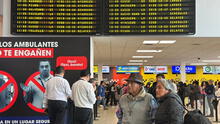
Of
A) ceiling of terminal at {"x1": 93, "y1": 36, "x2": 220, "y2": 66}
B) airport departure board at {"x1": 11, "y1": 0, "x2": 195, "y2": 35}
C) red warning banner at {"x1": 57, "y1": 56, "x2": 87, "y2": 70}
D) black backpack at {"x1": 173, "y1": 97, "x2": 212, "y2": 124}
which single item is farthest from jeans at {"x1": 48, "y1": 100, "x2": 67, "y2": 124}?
black backpack at {"x1": 173, "y1": 97, "x2": 212, "y2": 124}

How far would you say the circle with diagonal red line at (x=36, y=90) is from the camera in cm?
699

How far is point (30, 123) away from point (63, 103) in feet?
4.15

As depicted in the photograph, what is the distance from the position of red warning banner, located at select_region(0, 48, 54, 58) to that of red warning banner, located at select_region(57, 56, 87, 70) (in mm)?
301

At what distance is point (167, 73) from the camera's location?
34.0 meters

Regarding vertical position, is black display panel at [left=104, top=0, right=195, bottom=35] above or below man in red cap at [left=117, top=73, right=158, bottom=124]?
above

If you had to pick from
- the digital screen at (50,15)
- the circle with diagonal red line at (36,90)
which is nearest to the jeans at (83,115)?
the circle with diagonal red line at (36,90)

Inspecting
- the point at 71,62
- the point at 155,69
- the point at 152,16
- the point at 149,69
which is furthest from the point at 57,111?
the point at 149,69

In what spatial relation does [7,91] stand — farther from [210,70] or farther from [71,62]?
[210,70]

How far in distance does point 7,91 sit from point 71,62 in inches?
64.4

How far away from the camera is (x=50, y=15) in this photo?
7125 millimetres

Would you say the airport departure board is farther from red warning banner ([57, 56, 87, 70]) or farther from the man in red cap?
the man in red cap

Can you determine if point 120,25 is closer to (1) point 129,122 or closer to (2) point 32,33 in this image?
(2) point 32,33

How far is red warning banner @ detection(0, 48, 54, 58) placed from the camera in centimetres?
699

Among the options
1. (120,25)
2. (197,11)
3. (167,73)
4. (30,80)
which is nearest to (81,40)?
(120,25)
